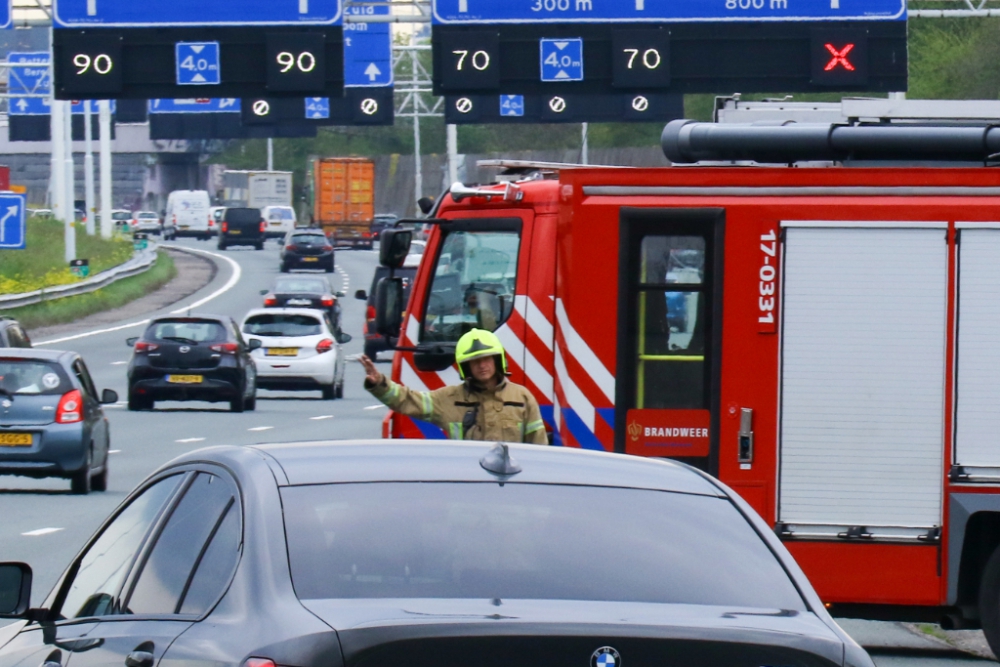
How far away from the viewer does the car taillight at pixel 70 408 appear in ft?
59.9

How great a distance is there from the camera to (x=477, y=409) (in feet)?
30.0

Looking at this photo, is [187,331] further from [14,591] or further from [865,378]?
[14,591]

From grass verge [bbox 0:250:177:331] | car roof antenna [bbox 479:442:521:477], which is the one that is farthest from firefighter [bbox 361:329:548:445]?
grass verge [bbox 0:250:177:331]

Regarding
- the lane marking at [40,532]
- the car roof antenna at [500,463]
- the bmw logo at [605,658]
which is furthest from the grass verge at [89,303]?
the bmw logo at [605,658]

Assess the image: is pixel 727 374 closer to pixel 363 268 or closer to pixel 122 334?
pixel 122 334

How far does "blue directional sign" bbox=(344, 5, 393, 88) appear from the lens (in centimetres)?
4072

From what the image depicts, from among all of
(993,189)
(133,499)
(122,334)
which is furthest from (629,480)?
(122,334)

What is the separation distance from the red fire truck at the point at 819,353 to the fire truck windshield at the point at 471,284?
0.74m

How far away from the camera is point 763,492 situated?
930 cm

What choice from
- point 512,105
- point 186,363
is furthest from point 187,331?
point 512,105

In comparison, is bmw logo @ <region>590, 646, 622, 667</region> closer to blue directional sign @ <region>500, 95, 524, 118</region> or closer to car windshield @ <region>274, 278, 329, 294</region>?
blue directional sign @ <region>500, 95, 524, 118</region>

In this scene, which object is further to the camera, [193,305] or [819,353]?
[193,305]

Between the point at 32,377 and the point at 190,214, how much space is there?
8786 centimetres

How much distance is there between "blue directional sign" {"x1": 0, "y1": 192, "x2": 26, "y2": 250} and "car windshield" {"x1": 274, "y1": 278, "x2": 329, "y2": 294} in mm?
9486
